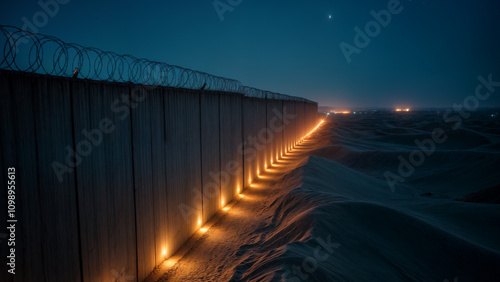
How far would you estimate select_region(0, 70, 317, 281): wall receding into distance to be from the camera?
9.84ft

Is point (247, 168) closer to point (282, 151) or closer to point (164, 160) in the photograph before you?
point (164, 160)

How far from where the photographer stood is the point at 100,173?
13.2 feet

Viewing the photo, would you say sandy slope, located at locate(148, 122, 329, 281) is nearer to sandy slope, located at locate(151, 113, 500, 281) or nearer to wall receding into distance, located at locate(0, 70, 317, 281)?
sandy slope, located at locate(151, 113, 500, 281)

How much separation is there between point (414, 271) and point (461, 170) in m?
12.0

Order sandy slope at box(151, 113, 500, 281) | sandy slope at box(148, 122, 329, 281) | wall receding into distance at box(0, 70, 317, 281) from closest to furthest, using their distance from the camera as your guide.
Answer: wall receding into distance at box(0, 70, 317, 281) < sandy slope at box(151, 113, 500, 281) < sandy slope at box(148, 122, 329, 281)

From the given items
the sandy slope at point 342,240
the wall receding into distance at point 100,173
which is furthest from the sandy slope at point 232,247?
the wall receding into distance at point 100,173

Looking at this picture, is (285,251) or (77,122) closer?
(77,122)

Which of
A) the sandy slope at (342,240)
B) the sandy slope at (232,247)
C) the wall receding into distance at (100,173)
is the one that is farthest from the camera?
the sandy slope at (232,247)

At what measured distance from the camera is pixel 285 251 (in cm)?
456

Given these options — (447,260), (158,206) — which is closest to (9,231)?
(158,206)

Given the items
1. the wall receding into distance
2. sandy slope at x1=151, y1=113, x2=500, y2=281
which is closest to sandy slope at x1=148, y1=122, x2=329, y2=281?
sandy slope at x1=151, y1=113, x2=500, y2=281

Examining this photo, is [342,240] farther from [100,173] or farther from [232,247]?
[100,173]

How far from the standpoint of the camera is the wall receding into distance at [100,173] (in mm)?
3000

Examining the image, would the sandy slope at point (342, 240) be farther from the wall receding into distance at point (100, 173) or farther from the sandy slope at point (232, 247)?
the wall receding into distance at point (100, 173)
